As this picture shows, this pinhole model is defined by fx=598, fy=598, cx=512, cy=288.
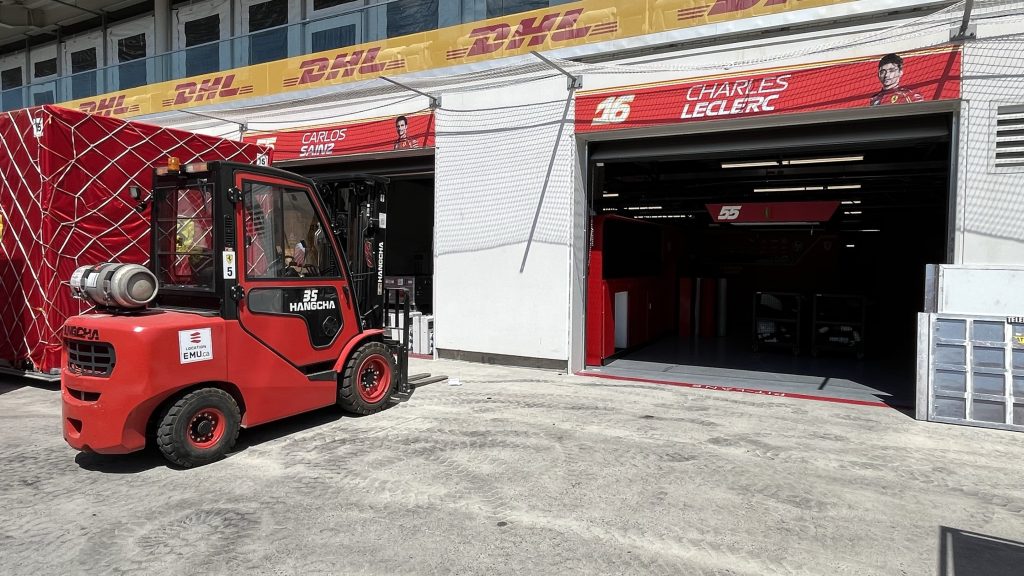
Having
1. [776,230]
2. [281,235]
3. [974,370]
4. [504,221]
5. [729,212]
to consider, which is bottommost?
[974,370]

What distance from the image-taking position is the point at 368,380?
7.08 meters

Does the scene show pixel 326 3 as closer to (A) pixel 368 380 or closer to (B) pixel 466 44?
(B) pixel 466 44

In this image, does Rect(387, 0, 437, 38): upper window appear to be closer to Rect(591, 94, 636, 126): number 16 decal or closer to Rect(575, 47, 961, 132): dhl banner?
Rect(575, 47, 961, 132): dhl banner

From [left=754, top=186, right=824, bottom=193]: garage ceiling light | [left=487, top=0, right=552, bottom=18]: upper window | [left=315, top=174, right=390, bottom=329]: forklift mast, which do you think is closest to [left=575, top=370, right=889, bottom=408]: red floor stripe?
[left=315, top=174, right=390, bottom=329]: forklift mast

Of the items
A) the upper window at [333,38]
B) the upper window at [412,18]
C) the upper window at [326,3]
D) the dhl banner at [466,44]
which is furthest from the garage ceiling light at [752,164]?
the upper window at [326,3]

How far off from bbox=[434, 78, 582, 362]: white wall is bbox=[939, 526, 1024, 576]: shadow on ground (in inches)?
249

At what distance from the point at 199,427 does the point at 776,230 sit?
1795 centimetres

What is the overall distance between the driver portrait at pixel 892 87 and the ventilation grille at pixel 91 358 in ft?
29.4

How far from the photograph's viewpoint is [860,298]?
11578 mm

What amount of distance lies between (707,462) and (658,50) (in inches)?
259

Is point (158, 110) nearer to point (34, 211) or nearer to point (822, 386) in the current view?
point (34, 211)

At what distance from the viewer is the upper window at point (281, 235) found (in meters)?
5.85

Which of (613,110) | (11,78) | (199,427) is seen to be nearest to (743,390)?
(613,110)

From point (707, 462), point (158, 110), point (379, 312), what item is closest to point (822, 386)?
point (707, 462)
